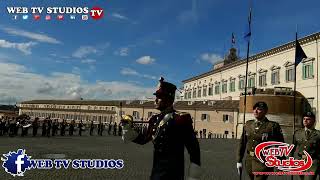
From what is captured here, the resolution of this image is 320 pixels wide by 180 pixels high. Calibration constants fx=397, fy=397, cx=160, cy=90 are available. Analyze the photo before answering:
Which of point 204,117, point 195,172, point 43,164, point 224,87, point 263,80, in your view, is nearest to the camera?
point 195,172

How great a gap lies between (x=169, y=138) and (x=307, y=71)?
155ft

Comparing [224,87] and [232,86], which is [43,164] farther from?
[224,87]

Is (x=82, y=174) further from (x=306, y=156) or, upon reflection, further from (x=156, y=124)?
(x=156, y=124)

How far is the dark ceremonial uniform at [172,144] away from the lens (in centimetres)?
452

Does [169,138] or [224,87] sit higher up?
[224,87]

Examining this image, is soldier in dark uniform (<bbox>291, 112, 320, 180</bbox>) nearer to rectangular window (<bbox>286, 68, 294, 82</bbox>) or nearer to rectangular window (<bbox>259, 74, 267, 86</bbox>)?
rectangular window (<bbox>286, 68, 294, 82</bbox>)

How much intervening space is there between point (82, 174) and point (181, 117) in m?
7.80

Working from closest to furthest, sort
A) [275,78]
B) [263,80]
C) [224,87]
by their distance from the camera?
[275,78], [263,80], [224,87]

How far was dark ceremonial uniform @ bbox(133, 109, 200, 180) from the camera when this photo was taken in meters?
4.52

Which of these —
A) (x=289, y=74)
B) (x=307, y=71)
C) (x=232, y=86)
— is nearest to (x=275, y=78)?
(x=289, y=74)

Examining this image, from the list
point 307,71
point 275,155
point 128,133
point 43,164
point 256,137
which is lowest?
point 43,164

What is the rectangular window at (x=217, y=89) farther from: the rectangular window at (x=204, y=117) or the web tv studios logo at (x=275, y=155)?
the web tv studios logo at (x=275, y=155)

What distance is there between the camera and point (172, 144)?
4.62 meters

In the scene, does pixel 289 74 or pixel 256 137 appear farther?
pixel 289 74
